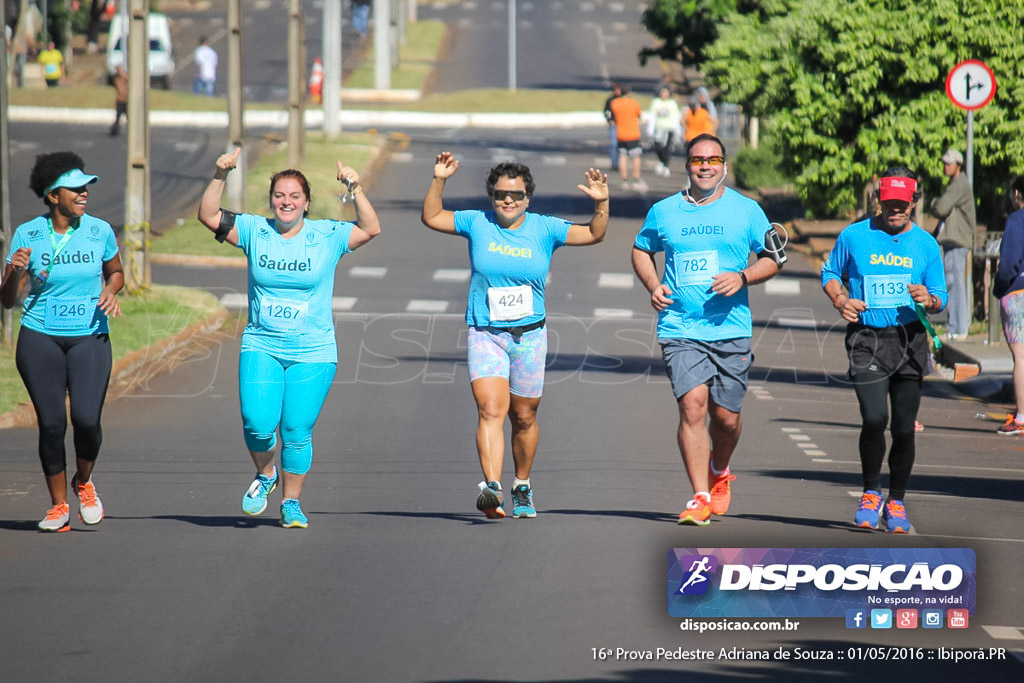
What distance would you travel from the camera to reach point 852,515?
9633 mm

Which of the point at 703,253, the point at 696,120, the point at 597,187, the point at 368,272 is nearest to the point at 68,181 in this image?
the point at 597,187

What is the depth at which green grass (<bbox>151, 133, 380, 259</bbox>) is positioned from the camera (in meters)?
27.8

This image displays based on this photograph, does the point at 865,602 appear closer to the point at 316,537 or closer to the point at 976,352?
the point at 316,537

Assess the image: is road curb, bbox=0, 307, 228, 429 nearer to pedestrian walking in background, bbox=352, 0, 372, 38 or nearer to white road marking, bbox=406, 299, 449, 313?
white road marking, bbox=406, 299, 449, 313

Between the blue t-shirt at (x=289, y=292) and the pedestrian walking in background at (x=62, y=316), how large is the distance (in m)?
0.78

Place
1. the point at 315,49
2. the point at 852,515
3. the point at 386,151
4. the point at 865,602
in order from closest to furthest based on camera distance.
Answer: the point at 865,602 < the point at 852,515 < the point at 386,151 < the point at 315,49

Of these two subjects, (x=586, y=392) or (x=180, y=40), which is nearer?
(x=586, y=392)

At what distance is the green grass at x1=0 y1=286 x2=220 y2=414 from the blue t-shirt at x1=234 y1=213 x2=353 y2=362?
5723mm

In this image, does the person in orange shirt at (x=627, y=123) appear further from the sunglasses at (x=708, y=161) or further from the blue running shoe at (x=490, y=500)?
the blue running shoe at (x=490, y=500)

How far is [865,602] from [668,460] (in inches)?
197

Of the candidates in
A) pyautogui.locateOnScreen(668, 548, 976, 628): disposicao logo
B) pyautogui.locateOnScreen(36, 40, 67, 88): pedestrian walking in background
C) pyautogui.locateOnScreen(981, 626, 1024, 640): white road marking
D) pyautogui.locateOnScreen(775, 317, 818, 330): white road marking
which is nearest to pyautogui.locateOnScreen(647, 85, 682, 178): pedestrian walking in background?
pyautogui.locateOnScreen(775, 317, 818, 330): white road marking

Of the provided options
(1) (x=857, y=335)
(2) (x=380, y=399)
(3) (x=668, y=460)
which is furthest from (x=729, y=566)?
(2) (x=380, y=399)

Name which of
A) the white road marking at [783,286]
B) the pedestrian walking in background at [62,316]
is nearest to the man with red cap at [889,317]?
the pedestrian walking in background at [62,316]

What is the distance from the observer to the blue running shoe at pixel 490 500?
9.22 metres
